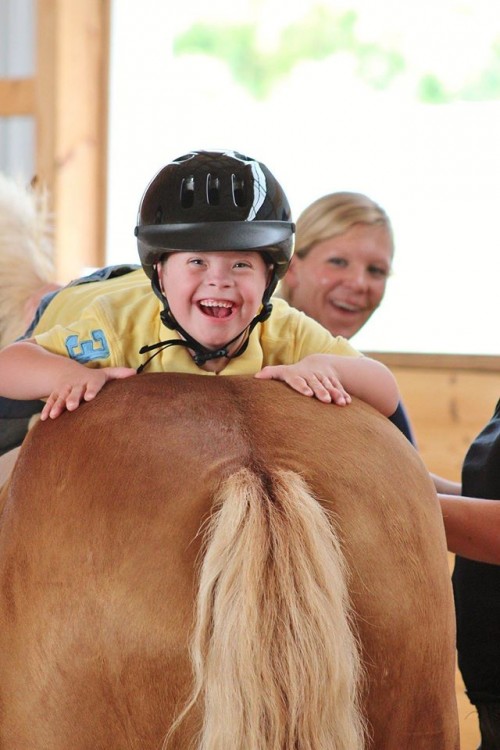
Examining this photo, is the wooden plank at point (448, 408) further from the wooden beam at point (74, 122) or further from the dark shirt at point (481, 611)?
the dark shirt at point (481, 611)

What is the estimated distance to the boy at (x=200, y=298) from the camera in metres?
1.14

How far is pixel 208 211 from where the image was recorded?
1.14 meters

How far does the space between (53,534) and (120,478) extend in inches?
3.1

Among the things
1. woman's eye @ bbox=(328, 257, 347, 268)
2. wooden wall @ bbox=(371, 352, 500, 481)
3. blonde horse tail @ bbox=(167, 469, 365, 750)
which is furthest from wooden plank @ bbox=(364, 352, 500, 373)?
blonde horse tail @ bbox=(167, 469, 365, 750)

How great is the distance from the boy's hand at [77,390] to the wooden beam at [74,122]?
7.39 ft

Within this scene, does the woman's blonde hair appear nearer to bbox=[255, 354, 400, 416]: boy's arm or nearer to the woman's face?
the woman's face

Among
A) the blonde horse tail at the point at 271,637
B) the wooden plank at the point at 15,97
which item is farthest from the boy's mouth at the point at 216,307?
the wooden plank at the point at 15,97

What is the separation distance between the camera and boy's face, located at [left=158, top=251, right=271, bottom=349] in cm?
116

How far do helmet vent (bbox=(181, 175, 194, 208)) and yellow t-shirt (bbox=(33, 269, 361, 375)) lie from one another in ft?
0.59

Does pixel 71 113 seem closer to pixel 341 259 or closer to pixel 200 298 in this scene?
pixel 341 259

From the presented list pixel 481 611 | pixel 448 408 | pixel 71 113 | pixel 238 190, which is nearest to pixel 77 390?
pixel 238 190

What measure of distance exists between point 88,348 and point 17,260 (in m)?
1.17

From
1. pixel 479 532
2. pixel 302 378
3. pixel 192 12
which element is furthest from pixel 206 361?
pixel 192 12

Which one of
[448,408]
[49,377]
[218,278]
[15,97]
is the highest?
[15,97]
